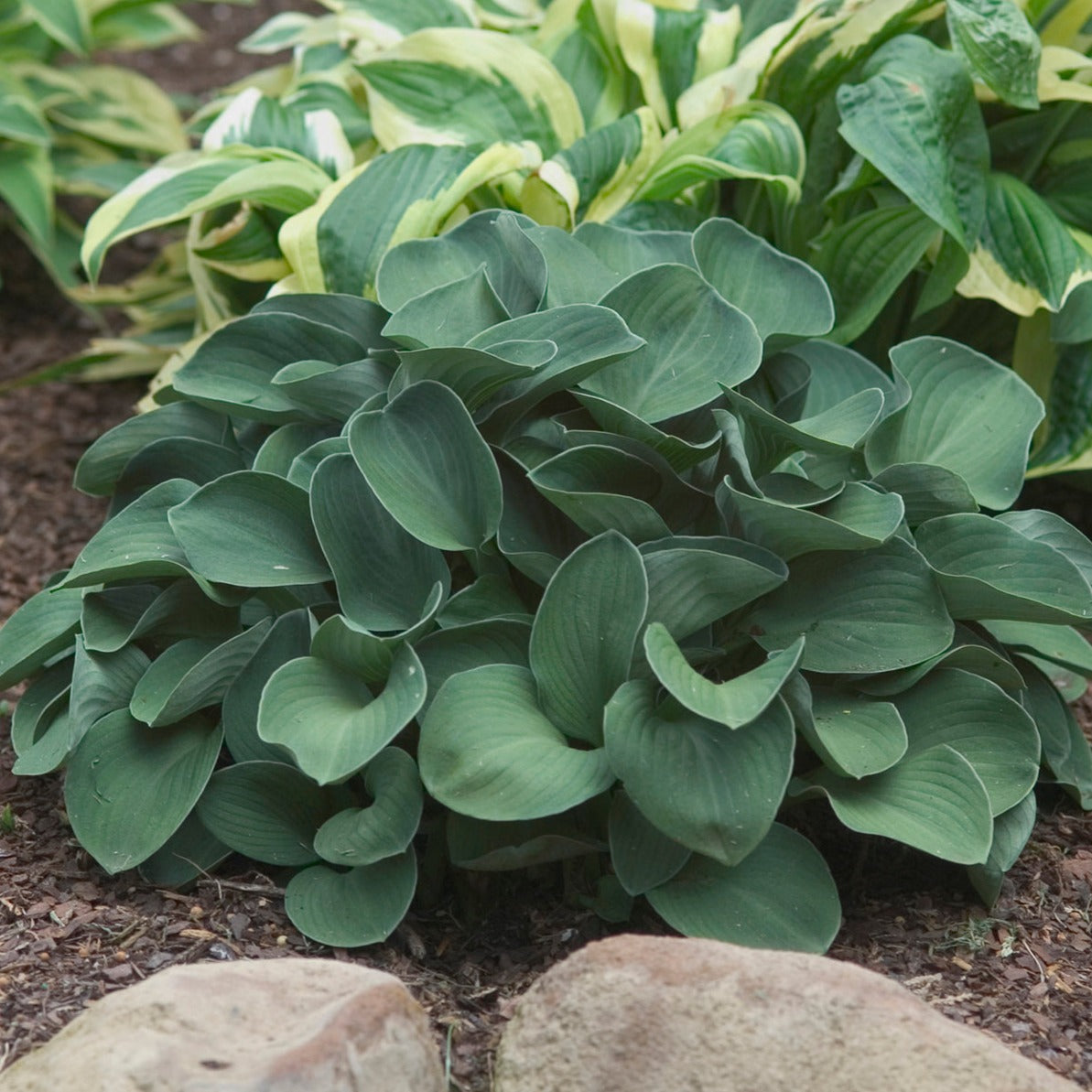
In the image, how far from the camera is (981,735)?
1962 millimetres

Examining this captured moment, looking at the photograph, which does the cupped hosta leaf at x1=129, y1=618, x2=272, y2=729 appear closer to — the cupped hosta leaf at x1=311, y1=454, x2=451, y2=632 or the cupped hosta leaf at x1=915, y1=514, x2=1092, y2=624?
the cupped hosta leaf at x1=311, y1=454, x2=451, y2=632

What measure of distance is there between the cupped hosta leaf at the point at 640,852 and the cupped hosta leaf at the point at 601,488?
1.23 feet

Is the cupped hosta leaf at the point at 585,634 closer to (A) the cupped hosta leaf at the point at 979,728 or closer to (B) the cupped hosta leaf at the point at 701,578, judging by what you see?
(B) the cupped hosta leaf at the point at 701,578

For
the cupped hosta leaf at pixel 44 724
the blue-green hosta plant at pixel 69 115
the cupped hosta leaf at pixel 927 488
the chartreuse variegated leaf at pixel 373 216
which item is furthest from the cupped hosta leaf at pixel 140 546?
the blue-green hosta plant at pixel 69 115

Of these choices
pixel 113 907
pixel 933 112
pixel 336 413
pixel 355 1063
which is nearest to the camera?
pixel 355 1063

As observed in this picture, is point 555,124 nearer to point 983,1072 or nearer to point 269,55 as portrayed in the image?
point 983,1072

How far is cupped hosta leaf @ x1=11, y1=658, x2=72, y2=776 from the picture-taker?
2.03 metres

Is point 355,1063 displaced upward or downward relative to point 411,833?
upward

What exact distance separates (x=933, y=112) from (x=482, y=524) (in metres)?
1.26

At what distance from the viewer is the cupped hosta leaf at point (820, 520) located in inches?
71.1

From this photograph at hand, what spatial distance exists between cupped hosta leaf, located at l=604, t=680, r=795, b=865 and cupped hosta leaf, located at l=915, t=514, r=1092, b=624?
1.34 ft

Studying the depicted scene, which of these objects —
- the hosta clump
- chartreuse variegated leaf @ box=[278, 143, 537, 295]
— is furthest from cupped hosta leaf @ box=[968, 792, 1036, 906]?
chartreuse variegated leaf @ box=[278, 143, 537, 295]

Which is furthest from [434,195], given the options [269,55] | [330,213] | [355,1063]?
[269,55]

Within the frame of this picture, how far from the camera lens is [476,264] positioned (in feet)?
7.41
